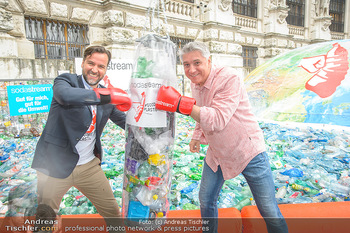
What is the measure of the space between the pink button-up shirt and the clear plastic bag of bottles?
1.21 feet

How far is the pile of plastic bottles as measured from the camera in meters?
2.85

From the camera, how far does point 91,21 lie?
7754 mm

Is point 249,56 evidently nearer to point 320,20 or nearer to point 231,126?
point 320,20

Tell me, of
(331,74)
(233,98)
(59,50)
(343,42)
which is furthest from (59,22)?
(343,42)

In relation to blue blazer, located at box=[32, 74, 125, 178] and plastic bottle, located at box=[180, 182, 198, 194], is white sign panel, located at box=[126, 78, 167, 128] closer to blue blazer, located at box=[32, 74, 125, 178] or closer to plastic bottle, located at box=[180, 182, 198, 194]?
blue blazer, located at box=[32, 74, 125, 178]

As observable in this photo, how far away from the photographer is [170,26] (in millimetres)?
9789

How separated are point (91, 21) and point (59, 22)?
100 cm

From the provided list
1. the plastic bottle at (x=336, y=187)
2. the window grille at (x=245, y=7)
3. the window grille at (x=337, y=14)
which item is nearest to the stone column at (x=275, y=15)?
the window grille at (x=245, y=7)

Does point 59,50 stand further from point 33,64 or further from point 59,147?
point 59,147

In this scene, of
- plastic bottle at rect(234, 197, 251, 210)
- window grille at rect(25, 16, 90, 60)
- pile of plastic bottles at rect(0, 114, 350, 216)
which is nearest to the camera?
plastic bottle at rect(234, 197, 251, 210)

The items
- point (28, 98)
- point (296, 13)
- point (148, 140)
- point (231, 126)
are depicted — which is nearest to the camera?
point (148, 140)

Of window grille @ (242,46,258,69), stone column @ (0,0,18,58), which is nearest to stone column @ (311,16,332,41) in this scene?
window grille @ (242,46,258,69)

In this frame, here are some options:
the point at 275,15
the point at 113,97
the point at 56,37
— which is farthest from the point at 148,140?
the point at 275,15

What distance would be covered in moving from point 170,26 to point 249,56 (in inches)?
229
